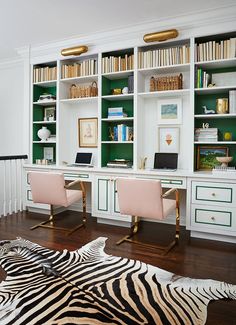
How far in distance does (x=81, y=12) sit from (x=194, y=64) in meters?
1.53

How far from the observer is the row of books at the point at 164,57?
11.3 ft

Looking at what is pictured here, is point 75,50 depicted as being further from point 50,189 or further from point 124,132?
point 50,189

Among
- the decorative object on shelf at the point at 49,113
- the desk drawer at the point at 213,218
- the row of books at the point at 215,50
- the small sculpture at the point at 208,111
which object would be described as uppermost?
the row of books at the point at 215,50

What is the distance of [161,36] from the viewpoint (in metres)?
3.40

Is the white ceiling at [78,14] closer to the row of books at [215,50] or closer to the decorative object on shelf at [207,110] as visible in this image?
the row of books at [215,50]

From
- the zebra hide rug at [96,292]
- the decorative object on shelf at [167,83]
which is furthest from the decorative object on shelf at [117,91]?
the zebra hide rug at [96,292]

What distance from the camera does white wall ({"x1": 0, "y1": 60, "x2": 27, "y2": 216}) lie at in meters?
5.13

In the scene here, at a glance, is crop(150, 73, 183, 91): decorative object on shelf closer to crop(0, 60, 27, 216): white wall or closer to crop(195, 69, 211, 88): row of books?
crop(195, 69, 211, 88): row of books

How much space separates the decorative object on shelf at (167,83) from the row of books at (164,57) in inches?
7.6

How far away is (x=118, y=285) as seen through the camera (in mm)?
2146

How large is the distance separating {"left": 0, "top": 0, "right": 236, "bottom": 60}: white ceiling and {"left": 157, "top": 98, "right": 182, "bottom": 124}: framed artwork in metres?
1.08

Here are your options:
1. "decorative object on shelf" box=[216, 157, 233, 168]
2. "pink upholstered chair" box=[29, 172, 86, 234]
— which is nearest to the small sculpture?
"decorative object on shelf" box=[216, 157, 233, 168]

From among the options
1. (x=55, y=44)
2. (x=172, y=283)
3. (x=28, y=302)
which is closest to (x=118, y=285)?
(x=172, y=283)

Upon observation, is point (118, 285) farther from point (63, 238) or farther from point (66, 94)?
point (66, 94)
